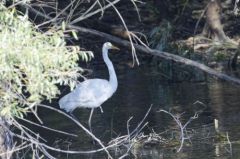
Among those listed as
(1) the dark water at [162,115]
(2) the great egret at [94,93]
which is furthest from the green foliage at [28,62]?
(2) the great egret at [94,93]

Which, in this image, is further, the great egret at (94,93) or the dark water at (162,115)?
the great egret at (94,93)

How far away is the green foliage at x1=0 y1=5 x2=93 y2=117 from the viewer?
22.9 ft

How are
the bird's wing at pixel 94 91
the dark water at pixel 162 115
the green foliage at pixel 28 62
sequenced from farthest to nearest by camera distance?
the bird's wing at pixel 94 91 < the dark water at pixel 162 115 < the green foliage at pixel 28 62

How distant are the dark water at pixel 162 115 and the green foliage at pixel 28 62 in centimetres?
384

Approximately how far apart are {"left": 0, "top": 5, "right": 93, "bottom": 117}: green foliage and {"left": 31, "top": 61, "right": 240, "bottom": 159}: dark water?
12.6 ft


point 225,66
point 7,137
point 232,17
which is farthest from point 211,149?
point 232,17

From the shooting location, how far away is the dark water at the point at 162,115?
11414 millimetres

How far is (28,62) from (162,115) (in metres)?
7.88

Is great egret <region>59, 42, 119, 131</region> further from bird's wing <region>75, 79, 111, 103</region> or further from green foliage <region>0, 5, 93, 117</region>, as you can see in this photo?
green foliage <region>0, 5, 93, 117</region>

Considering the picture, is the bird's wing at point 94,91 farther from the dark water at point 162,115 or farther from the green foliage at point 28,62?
the green foliage at point 28,62

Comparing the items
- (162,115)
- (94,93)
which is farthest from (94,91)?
(162,115)

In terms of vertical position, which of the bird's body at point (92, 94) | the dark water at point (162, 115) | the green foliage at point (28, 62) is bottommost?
the dark water at point (162, 115)

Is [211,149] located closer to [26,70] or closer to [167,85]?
[26,70]

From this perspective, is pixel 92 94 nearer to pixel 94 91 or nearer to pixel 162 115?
pixel 94 91
